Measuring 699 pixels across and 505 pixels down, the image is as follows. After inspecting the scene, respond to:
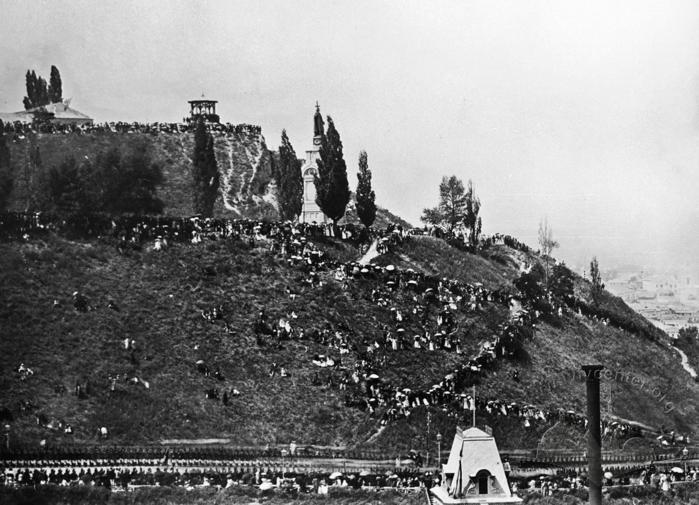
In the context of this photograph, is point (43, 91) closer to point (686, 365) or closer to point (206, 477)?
point (206, 477)

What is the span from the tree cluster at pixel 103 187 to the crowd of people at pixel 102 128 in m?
6.68

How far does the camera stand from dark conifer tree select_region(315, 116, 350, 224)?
62.8 metres

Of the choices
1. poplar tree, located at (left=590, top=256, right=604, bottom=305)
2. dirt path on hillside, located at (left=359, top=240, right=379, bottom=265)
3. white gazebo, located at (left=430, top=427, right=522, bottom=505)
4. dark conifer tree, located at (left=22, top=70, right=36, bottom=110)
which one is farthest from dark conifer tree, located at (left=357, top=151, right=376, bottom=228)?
white gazebo, located at (left=430, top=427, right=522, bottom=505)

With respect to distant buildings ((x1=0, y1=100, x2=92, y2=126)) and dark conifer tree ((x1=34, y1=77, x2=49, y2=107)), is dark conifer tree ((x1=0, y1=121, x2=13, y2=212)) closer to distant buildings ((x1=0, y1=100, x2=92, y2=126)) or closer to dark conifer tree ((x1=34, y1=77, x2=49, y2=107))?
distant buildings ((x1=0, y1=100, x2=92, y2=126))

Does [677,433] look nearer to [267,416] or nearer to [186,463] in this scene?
[267,416]

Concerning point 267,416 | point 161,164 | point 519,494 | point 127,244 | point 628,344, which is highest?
point 161,164

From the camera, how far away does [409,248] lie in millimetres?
64688

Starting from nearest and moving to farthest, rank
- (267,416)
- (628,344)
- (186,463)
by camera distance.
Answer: (186,463) → (267,416) → (628,344)

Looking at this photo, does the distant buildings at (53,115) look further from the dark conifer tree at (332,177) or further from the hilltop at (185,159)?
the dark conifer tree at (332,177)

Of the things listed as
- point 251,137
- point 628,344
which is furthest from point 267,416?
point 251,137

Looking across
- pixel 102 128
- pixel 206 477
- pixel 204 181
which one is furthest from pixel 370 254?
pixel 206 477

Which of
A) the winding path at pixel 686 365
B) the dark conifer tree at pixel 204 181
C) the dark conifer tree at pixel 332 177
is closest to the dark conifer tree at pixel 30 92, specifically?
the dark conifer tree at pixel 204 181

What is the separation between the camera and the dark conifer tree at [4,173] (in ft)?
197

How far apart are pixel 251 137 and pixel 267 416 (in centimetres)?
3770
